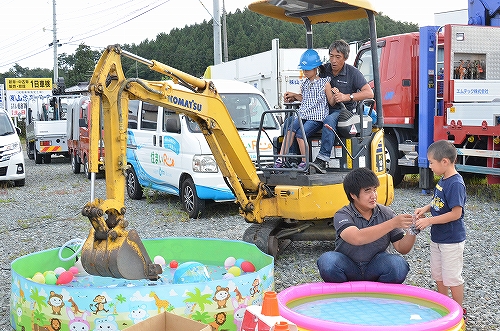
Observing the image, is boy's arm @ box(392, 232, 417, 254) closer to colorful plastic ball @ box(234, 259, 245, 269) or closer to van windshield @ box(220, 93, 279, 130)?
colorful plastic ball @ box(234, 259, 245, 269)

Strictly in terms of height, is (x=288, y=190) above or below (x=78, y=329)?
above

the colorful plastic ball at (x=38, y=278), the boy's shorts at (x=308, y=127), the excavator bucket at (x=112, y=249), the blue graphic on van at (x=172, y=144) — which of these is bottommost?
the colorful plastic ball at (x=38, y=278)

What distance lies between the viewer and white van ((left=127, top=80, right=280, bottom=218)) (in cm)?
1045

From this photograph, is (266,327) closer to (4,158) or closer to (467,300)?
(467,300)

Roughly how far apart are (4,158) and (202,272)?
12090mm

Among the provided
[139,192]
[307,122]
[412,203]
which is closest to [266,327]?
[307,122]

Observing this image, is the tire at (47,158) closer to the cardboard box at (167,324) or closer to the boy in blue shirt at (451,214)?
the boy in blue shirt at (451,214)

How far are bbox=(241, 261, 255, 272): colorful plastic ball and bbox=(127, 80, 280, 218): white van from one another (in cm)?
371

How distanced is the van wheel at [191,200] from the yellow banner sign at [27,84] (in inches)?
1720

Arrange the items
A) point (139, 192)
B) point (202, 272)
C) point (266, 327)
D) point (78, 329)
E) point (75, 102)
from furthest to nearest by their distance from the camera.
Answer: point (75, 102) → point (139, 192) → point (202, 272) → point (78, 329) → point (266, 327)

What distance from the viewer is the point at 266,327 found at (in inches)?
145

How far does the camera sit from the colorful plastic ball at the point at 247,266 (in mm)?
6398

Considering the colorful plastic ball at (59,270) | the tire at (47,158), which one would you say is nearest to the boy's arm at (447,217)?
the colorful plastic ball at (59,270)

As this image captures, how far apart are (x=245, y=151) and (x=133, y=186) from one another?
6516 millimetres
